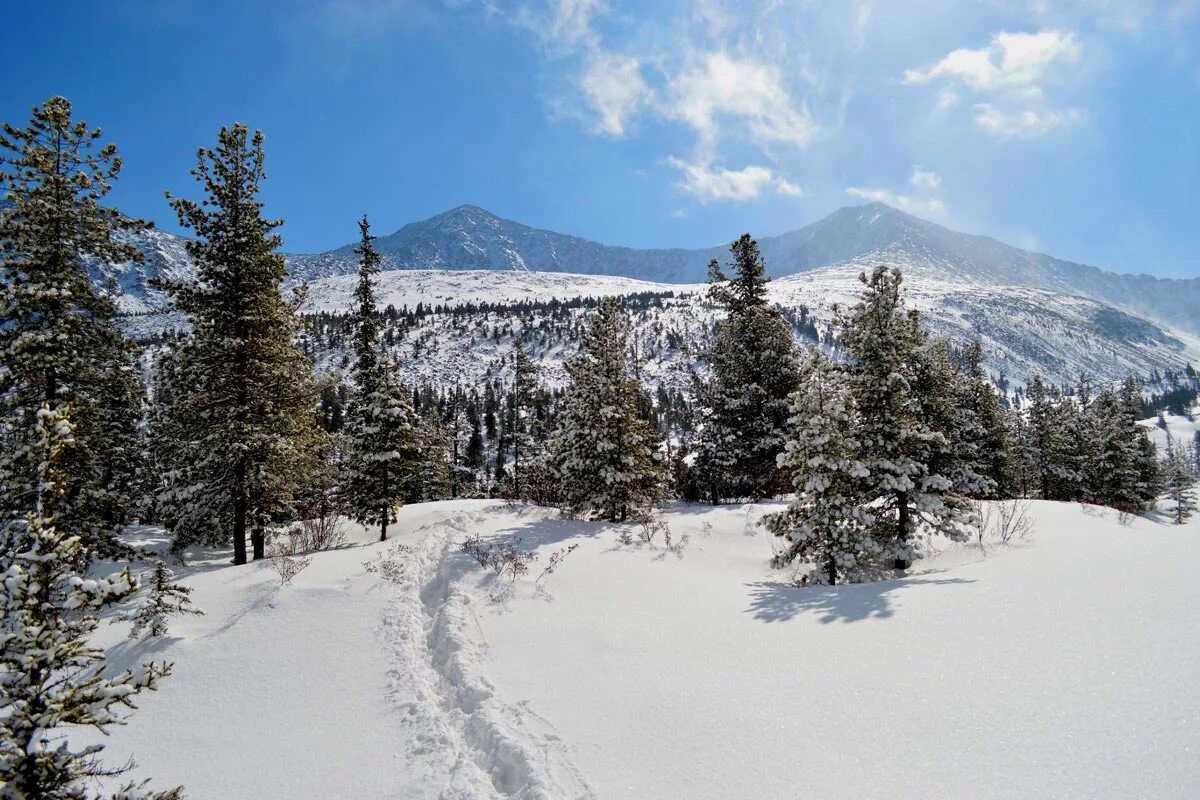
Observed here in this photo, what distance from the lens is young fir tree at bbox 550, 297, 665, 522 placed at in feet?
62.6

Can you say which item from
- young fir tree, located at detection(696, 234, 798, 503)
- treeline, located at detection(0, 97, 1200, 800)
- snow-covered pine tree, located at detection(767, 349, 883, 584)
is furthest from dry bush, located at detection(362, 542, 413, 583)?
young fir tree, located at detection(696, 234, 798, 503)

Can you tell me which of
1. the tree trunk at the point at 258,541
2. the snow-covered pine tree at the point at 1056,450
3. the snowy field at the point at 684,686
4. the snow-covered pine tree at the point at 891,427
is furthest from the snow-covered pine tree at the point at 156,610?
the snow-covered pine tree at the point at 1056,450

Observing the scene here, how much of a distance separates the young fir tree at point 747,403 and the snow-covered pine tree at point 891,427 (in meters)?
8.38

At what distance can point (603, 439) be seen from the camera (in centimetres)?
1906

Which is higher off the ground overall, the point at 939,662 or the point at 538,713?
the point at 939,662

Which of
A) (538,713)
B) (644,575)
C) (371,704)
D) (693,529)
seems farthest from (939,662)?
(693,529)

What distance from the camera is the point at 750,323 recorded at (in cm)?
2470

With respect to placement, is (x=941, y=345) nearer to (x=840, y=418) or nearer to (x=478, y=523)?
(x=840, y=418)

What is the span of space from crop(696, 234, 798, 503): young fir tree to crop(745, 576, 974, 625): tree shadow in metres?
12.0

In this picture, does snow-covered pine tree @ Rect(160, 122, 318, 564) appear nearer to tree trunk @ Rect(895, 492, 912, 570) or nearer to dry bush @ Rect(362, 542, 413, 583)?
dry bush @ Rect(362, 542, 413, 583)

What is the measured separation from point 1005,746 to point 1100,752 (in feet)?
2.25

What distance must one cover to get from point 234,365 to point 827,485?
16592 millimetres

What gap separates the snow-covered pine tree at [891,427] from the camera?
14.3m

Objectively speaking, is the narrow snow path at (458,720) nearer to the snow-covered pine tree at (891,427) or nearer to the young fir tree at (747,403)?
the snow-covered pine tree at (891,427)
